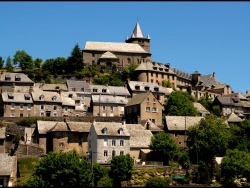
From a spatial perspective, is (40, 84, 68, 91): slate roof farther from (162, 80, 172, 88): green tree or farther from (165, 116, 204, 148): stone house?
(165, 116, 204, 148): stone house

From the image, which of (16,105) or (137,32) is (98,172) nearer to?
(16,105)

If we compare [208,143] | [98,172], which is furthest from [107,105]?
[98,172]

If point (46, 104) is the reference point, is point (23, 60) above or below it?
above

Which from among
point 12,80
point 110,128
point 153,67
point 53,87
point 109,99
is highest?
point 153,67

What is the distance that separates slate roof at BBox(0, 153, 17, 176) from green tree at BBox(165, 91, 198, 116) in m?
39.5

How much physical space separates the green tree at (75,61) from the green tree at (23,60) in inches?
379

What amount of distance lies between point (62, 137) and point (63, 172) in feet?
48.9

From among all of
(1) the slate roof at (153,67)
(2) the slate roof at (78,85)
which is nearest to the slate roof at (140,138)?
(2) the slate roof at (78,85)

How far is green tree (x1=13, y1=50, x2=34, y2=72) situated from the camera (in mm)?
133125

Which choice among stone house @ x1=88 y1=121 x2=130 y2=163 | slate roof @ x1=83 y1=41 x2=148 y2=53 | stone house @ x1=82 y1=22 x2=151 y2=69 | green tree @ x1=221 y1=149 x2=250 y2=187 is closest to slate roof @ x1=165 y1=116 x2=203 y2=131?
stone house @ x1=88 y1=121 x2=130 y2=163

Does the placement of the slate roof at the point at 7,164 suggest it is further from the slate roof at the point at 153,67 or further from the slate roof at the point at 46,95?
the slate roof at the point at 153,67

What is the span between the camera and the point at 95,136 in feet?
269

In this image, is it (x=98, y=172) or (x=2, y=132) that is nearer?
(x=98, y=172)

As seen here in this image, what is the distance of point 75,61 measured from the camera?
136 m
